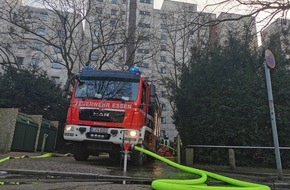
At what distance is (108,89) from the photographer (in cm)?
934

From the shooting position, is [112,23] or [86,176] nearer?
[86,176]

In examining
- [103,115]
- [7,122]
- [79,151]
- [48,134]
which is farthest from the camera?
[48,134]

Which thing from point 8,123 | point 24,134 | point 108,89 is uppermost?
point 108,89

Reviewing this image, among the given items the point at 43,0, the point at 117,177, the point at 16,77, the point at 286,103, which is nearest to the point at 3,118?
the point at 16,77

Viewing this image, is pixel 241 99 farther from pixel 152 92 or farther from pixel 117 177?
pixel 117 177

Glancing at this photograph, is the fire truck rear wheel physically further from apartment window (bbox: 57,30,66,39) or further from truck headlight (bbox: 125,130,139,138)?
apartment window (bbox: 57,30,66,39)

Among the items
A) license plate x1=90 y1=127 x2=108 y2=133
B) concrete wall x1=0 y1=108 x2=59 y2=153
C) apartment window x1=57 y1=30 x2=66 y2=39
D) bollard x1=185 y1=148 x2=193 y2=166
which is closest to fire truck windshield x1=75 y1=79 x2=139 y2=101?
license plate x1=90 y1=127 x2=108 y2=133

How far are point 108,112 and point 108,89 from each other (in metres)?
→ 0.82

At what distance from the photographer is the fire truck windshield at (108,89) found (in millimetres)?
9156

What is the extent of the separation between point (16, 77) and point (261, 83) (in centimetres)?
1747

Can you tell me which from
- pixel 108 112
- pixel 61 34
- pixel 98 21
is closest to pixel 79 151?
pixel 108 112

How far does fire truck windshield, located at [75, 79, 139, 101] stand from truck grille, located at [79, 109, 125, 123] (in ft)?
1.50

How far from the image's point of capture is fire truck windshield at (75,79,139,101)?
360 inches

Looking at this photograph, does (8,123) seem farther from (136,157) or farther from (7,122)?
(136,157)
